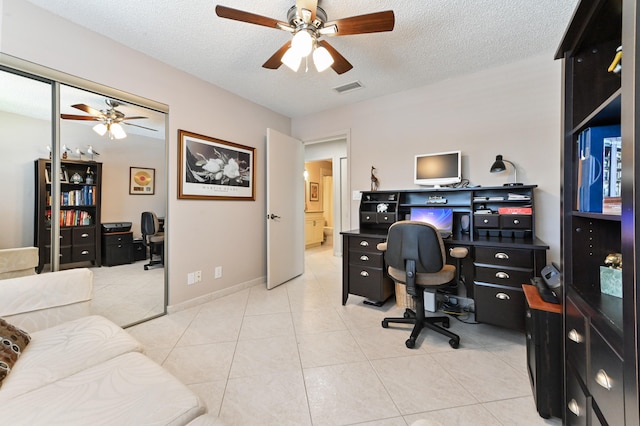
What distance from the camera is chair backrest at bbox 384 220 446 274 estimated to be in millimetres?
1793

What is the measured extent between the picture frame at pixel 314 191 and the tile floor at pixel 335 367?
4.16m

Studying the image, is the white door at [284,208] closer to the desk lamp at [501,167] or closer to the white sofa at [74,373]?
the white sofa at [74,373]

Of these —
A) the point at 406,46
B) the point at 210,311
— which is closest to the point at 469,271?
the point at 406,46

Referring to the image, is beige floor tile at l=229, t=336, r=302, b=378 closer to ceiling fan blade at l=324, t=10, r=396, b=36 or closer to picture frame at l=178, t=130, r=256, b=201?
picture frame at l=178, t=130, r=256, b=201

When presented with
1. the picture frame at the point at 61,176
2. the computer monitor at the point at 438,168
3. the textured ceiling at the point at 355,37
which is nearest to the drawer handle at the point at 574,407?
the computer monitor at the point at 438,168

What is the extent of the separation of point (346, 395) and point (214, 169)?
2551 millimetres

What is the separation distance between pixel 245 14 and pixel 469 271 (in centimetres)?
272

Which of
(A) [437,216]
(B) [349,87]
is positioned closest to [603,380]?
(A) [437,216]

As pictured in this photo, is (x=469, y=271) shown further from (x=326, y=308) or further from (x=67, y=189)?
(x=67, y=189)

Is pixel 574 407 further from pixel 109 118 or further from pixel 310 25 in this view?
pixel 109 118

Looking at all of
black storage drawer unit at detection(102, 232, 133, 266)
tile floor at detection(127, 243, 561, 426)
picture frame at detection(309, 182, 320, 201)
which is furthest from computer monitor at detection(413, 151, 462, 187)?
picture frame at detection(309, 182, 320, 201)

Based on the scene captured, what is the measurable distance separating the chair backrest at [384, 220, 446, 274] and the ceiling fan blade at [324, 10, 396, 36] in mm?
1309

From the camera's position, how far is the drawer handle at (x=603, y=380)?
74 cm

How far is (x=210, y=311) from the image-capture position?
2.51 meters
